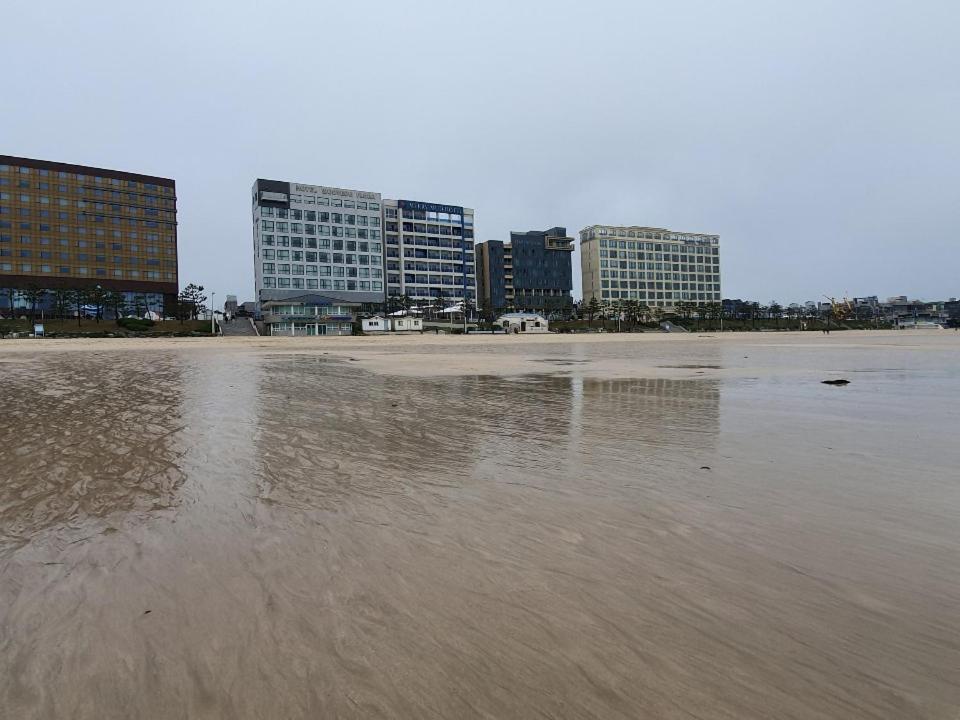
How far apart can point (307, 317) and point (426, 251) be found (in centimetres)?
5984

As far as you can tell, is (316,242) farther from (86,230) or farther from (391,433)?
(391,433)

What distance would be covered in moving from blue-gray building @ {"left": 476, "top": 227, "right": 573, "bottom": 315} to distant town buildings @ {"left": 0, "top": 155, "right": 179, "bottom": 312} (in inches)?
3576

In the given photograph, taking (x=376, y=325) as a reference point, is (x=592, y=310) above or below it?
above

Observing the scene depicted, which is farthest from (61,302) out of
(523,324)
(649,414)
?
(649,414)

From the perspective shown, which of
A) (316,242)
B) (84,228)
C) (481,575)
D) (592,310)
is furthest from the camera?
(592,310)

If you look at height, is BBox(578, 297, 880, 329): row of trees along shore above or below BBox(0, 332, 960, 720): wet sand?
above

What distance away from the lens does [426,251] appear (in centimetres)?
16425

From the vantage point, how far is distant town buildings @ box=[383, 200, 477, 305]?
530 feet

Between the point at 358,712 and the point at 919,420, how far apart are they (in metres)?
11.8

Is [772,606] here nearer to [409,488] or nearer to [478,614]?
[478,614]

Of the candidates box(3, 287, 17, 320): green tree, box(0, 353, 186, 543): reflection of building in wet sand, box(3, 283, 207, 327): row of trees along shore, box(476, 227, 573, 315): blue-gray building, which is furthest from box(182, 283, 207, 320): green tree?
box(0, 353, 186, 543): reflection of building in wet sand

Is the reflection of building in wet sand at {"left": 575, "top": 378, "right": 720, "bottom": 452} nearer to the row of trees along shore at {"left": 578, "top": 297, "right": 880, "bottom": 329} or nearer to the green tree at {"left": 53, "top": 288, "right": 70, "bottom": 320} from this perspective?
the green tree at {"left": 53, "top": 288, "right": 70, "bottom": 320}

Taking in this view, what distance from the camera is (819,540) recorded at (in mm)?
4613

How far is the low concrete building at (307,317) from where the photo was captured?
11019 centimetres
